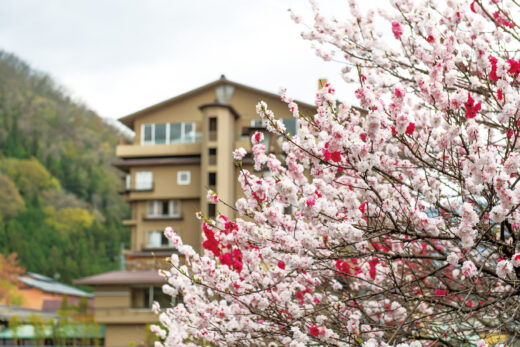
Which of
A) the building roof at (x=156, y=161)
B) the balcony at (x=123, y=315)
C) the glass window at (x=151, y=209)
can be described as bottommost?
the balcony at (x=123, y=315)

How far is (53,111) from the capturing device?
91.8m

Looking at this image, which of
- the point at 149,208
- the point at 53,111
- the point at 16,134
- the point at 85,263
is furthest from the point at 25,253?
the point at 53,111

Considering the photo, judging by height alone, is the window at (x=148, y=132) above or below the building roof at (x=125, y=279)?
above

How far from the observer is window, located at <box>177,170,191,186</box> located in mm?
34781

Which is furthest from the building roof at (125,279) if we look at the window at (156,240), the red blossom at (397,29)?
the red blossom at (397,29)

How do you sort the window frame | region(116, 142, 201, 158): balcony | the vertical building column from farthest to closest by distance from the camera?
region(116, 142, 201, 158): balcony < the window frame < the vertical building column

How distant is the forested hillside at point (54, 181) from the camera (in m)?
61.4

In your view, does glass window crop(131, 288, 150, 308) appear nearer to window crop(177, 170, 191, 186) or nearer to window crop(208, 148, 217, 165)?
window crop(177, 170, 191, 186)

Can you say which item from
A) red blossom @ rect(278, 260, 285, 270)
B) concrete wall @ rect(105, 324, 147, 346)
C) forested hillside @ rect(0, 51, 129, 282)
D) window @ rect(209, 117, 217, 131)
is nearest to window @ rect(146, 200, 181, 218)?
window @ rect(209, 117, 217, 131)

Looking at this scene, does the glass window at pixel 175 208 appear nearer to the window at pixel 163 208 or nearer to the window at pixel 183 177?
the window at pixel 163 208

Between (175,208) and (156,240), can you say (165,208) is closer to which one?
(175,208)

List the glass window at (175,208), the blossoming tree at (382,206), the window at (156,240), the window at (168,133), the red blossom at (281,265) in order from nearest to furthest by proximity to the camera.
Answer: the blossoming tree at (382,206), the red blossom at (281,265), the window at (156,240), the glass window at (175,208), the window at (168,133)

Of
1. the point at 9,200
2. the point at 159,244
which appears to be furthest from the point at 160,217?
the point at 9,200

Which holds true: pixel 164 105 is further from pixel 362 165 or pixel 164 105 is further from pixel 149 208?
pixel 362 165
